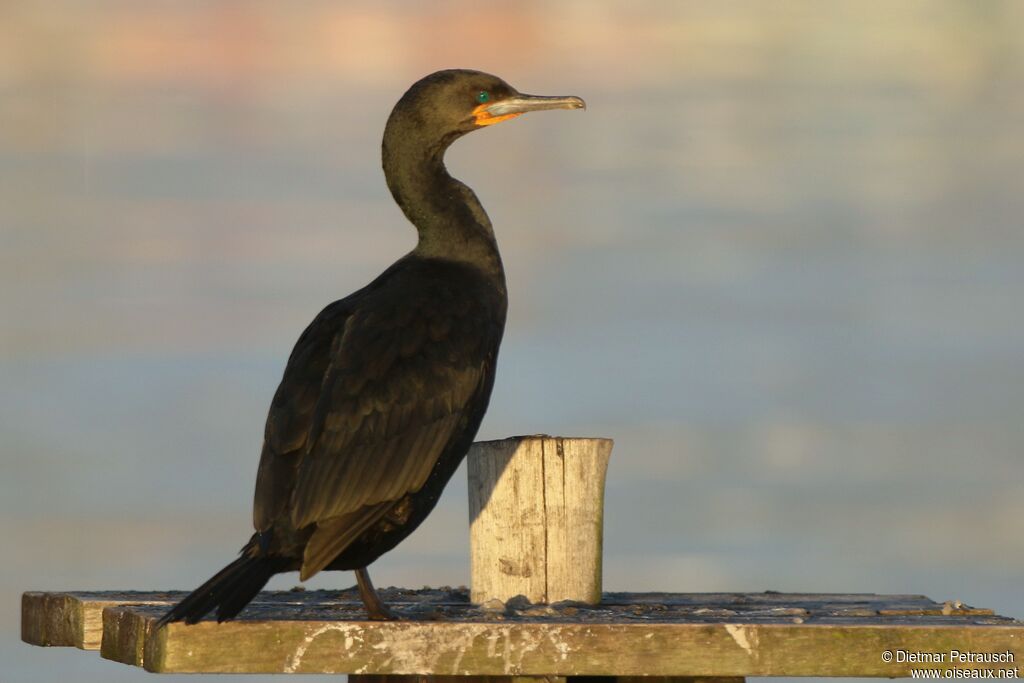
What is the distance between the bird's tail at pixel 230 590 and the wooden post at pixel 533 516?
1225mm

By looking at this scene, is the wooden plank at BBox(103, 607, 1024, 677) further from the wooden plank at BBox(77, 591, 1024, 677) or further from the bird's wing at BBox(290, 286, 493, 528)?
the bird's wing at BBox(290, 286, 493, 528)

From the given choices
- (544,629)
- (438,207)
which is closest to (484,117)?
(438,207)

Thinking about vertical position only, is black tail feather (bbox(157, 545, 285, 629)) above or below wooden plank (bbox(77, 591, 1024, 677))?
above

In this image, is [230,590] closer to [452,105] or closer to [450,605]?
[450,605]

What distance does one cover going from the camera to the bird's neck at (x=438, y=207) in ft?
24.3

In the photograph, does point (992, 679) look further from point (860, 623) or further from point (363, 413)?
point (363, 413)

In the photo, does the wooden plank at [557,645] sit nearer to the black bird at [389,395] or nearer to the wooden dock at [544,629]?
the wooden dock at [544,629]

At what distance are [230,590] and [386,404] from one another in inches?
42.1

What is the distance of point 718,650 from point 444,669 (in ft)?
3.43

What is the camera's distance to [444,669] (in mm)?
5742

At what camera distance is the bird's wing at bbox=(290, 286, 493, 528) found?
613 centimetres

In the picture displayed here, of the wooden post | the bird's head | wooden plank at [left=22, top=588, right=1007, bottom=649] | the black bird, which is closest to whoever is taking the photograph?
the black bird

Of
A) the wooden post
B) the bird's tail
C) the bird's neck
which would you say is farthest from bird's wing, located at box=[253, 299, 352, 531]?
the wooden post

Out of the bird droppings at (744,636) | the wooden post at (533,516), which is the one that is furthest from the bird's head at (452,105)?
the bird droppings at (744,636)
